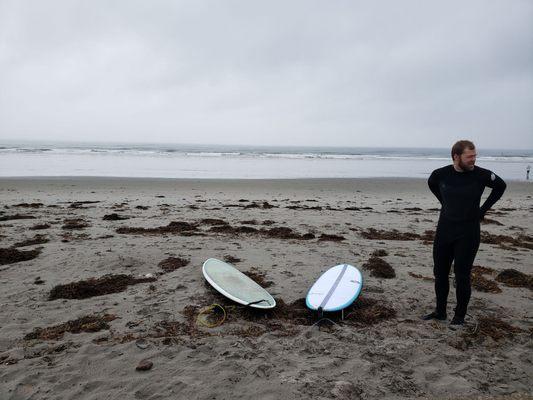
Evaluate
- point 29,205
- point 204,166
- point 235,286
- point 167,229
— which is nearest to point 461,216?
point 235,286

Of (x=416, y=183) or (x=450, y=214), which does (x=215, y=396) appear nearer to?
(x=450, y=214)

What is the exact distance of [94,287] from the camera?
482 cm

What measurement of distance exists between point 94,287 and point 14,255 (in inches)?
83.5

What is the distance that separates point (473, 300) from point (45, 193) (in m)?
14.4

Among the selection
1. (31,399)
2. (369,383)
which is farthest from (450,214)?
(31,399)

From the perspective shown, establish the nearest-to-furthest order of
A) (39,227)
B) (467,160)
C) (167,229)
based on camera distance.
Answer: (467,160)
(39,227)
(167,229)

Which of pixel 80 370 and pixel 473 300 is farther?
pixel 473 300

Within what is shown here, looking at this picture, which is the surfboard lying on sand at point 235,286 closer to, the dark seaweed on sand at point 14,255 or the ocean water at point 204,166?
the dark seaweed on sand at point 14,255

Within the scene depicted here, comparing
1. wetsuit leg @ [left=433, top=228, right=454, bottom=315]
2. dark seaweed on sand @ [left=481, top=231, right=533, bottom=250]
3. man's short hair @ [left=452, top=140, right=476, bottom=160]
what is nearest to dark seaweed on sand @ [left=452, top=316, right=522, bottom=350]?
wetsuit leg @ [left=433, top=228, right=454, bottom=315]

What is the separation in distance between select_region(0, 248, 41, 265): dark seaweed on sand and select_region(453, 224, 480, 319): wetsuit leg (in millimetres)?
6232

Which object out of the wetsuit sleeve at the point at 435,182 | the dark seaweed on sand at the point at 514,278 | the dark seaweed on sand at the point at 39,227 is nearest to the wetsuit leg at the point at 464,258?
the wetsuit sleeve at the point at 435,182

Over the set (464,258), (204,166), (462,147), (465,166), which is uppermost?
(462,147)

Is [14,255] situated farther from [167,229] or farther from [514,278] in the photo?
[514,278]

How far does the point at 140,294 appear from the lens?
4711 mm
